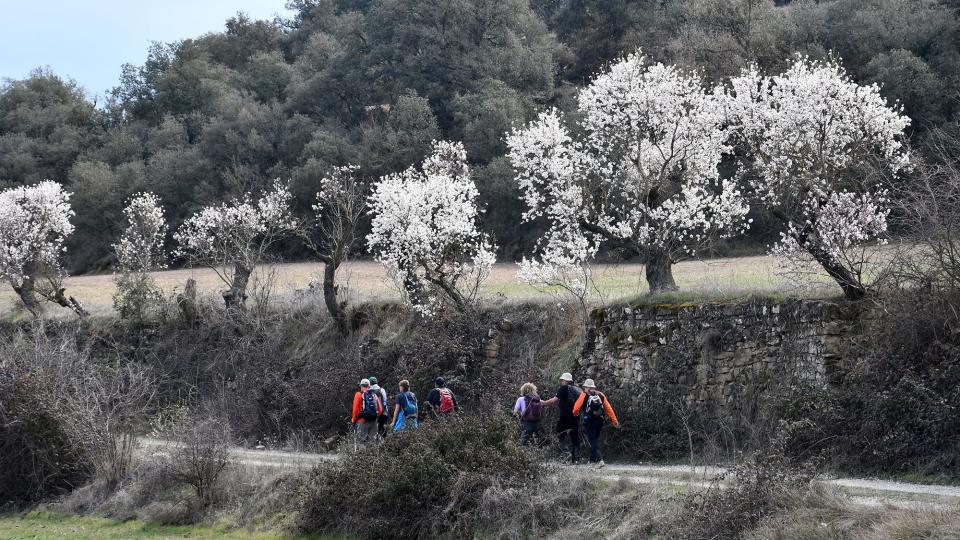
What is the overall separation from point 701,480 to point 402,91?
4168 cm

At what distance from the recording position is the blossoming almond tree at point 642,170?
2588 centimetres

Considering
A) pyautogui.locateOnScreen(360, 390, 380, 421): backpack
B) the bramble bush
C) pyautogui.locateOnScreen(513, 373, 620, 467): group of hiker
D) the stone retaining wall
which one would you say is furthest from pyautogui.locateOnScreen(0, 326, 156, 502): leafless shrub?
the stone retaining wall

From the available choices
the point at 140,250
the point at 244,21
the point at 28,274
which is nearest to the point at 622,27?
the point at 140,250

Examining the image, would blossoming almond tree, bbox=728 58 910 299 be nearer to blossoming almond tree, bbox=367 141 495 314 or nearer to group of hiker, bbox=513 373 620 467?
group of hiker, bbox=513 373 620 467

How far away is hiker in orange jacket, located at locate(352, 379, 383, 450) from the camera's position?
22.2 m

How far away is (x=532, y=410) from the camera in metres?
21.1

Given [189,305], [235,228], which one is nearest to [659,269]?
[235,228]

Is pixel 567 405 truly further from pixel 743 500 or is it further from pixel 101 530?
pixel 101 530

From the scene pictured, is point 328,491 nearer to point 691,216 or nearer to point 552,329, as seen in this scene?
point 552,329

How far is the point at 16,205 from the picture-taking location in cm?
4394

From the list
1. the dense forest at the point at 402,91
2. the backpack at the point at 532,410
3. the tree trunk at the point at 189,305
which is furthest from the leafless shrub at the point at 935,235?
the tree trunk at the point at 189,305

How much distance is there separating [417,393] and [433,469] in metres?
8.53

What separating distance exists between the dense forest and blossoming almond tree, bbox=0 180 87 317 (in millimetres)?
9495

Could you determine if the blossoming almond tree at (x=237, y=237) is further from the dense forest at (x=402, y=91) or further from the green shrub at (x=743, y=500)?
the green shrub at (x=743, y=500)
